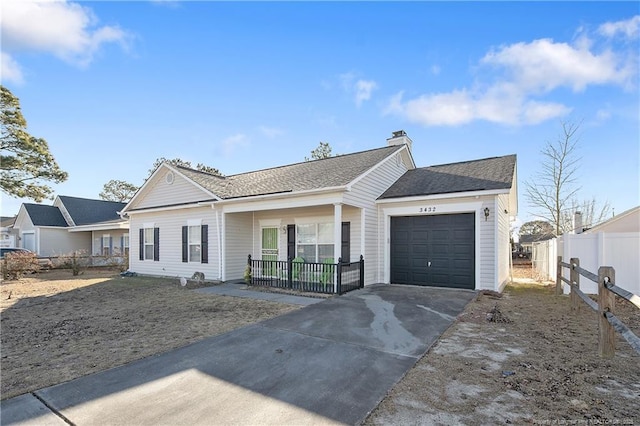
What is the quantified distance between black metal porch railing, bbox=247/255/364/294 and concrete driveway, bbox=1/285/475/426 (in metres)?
3.32

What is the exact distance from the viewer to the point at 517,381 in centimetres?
375

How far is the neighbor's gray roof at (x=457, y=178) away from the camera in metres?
10.2

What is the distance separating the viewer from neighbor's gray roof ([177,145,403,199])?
10.9m

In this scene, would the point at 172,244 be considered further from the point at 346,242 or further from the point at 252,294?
the point at 346,242

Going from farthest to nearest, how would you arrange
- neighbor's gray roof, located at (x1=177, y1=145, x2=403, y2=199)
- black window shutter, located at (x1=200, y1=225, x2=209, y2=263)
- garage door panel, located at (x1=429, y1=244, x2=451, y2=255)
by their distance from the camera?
black window shutter, located at (x1=200, y1=225, x2=209, y2=263), neighbor's gray roof, located at (x1=177, y1=145, x2=403, y2=199), garage door panel, located at (x1=429, y1=244, x2=451, y2=255)

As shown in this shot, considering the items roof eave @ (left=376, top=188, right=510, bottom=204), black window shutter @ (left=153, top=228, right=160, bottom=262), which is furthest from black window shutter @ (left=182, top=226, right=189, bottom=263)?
roof eave @ (left=376, top=188, right=510, bottom=204)

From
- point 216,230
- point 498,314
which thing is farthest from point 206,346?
point 216,230

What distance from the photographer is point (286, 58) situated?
1230 cm

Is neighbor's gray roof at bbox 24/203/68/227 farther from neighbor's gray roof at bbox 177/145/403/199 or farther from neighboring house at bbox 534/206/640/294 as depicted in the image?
neighboring house at bbox 534/206/640/294

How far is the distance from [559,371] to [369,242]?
→ 24.5 feet

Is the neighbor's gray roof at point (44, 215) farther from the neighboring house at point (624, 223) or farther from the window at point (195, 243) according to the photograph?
the neighboring house at point (624, 223)

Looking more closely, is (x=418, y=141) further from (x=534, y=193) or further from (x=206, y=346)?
(x=206, y=346)

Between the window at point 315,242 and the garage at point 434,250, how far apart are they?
238 cm

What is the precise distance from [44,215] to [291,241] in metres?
25.5
